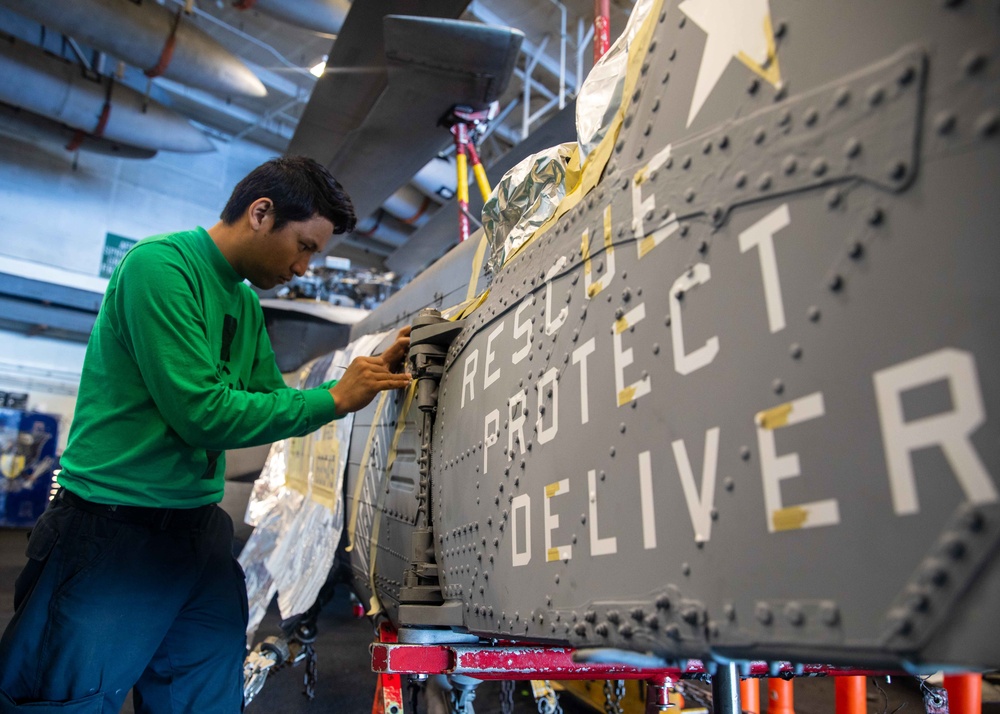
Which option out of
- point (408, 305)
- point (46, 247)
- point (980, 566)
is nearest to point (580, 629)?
point (980, 566)

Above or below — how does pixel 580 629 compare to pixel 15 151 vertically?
below

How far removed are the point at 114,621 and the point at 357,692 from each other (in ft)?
9.03

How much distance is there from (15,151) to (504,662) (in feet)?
38.7

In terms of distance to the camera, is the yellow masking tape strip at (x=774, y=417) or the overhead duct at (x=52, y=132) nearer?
the yellow masking tape strip at (x=774, y=417)

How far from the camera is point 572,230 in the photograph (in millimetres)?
1188

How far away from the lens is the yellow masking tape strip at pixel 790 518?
25.8 inches

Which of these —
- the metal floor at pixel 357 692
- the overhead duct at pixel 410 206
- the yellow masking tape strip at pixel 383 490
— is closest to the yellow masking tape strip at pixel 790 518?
the yellow masking tape strip at pixel 383 490

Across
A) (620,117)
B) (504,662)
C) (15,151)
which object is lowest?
(504,662)

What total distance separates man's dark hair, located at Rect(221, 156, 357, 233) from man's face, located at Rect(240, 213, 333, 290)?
0.02 m

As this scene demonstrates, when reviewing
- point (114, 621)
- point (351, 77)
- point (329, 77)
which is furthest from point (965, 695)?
point (329, 77)

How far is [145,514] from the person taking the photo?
1.61 metres

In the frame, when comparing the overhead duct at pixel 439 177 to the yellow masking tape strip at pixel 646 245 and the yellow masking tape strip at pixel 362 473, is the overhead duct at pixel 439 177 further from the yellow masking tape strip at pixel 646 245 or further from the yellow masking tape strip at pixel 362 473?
the yellow masking tape strip at pixel 646 245

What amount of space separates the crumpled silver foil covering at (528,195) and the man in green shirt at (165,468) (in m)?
0.52

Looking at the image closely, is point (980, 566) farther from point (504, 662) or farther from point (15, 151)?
point (15, 151)
